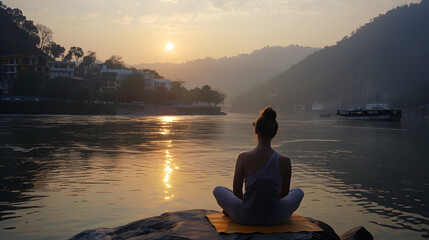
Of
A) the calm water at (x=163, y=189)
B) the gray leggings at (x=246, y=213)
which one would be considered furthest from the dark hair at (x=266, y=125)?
the calm water at (x=163, y=189)

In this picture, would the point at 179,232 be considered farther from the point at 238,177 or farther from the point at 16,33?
the point at 16,33

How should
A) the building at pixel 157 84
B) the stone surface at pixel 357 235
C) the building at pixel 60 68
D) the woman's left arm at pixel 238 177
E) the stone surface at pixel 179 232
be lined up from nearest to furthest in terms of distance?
the stone surface at pixel 179 232
the woman's left arm at pixel 238 177
the stone surface at pixel 357 235
the building at pixel 60 68
the building at pixel 157 84

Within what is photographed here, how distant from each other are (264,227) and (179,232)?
1173 millimetres

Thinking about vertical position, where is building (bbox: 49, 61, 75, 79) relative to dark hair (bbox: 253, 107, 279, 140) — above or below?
above

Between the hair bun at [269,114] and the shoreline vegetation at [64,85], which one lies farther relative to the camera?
the shoreline vegetation at [64,85]

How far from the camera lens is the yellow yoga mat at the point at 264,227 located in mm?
5277

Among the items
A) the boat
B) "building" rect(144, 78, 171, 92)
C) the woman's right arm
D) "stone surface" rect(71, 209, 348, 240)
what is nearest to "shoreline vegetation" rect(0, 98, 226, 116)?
"building" rect(144, 78, 171, 92)

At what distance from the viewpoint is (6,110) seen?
9062cm

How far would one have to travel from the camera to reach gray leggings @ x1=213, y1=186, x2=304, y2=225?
5473 mm

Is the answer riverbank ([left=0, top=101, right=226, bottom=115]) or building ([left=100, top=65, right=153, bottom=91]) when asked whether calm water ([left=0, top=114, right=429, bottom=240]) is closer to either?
riverbank ([left=0, top=101, right=226, bottom=115])

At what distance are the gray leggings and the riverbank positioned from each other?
320 feet

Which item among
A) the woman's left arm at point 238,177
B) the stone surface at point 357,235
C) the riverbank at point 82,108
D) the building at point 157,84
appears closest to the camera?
the woman's left arm at point 238,177

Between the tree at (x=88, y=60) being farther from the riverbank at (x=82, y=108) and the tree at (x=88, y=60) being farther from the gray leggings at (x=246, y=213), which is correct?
the gray leggings at (x=246, y=213)

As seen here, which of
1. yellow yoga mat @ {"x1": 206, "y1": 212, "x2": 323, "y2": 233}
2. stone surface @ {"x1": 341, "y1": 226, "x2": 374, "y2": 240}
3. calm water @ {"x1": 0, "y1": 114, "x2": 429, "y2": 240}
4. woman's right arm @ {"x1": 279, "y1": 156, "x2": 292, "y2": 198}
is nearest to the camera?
yellow yoga mat @ {"x1": 206, "y1": 212, "x2": 323, "y2": 233}
